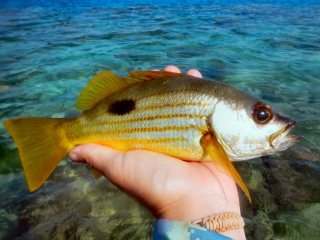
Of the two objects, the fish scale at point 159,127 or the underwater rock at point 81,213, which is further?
the underwater rock at point 81,213

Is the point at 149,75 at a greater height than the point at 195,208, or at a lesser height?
greater

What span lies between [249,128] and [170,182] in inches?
34.3

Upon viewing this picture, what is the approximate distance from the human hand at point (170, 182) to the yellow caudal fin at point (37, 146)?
1.24 ft

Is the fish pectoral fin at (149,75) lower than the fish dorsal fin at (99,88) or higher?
higher

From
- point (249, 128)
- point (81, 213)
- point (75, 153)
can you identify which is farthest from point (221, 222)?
point (81, 213)

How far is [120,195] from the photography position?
562cm

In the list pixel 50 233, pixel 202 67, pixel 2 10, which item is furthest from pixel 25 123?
pixel 2 10

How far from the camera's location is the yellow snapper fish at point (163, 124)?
3086 millimetres

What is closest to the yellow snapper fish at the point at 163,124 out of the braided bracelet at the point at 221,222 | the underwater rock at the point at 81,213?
the braided bracelet at the point at 221,222

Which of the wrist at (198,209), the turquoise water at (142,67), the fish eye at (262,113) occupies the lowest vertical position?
the turquoise water at (142,67)

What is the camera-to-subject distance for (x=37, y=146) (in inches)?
140

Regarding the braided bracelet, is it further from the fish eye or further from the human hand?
the fish eye

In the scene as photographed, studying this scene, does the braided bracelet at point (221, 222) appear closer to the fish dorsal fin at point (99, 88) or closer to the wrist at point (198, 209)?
the wrist at point (198, 209)

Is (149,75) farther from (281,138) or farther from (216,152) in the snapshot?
(281,138)
